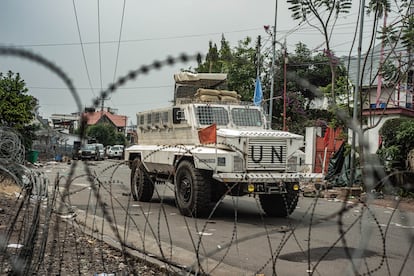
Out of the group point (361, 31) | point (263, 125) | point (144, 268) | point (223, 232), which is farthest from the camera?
point (361, 31)

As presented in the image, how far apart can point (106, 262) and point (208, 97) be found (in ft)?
17.7

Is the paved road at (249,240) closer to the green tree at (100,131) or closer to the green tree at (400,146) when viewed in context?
the green tree at (100,131)

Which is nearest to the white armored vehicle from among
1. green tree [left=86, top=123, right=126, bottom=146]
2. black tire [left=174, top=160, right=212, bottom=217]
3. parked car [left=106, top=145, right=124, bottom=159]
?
black tire [left=174, top=160, right=212, bottom=217]

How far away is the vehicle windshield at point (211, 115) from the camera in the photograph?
9.30 m

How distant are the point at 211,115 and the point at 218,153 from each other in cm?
137

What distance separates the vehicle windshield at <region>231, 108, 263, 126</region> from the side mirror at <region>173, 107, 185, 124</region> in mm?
991

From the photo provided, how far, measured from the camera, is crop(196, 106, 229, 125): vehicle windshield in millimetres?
9297

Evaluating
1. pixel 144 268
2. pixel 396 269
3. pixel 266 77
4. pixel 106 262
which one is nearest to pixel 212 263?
pixel 144 268

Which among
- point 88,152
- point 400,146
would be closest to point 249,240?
point 400,146

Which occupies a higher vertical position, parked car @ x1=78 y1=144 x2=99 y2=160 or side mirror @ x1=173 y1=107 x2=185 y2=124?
side mirror @ x1=173 y1=107 x2=185 y2=124

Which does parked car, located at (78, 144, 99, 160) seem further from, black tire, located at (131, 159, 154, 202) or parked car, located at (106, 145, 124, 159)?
parked car, located at (106, 145, 124, 159)

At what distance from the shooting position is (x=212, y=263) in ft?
17.1

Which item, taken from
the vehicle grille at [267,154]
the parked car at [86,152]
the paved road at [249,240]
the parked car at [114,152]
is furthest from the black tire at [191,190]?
the parked car at [114,152]

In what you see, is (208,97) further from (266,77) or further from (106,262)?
(266,77)
